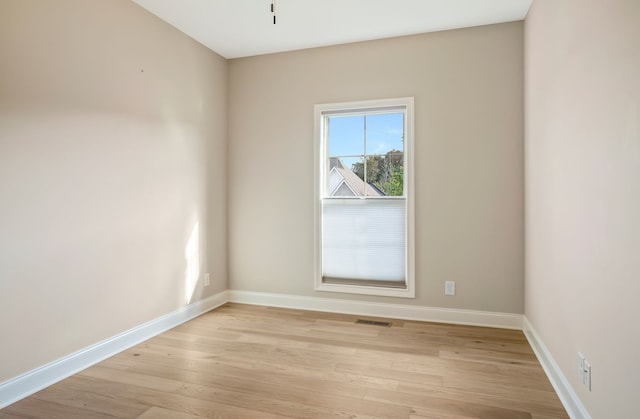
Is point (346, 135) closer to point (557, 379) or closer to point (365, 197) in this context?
point (365, 197)

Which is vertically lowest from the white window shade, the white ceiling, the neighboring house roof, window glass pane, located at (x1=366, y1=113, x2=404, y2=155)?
the white window shade

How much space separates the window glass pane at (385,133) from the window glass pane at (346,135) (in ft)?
0.30

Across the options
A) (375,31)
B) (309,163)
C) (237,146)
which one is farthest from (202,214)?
(375,31)

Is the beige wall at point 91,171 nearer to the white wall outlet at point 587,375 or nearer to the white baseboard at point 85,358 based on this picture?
the white baseboard at point 85,358

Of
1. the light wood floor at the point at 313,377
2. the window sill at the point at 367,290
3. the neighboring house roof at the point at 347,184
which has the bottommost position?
the light wood floor at the point at 313,377

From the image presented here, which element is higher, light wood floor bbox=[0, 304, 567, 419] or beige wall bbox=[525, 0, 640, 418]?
beige wall bbox=[525, 0, 640, 418]

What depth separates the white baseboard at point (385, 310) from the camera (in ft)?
11.2

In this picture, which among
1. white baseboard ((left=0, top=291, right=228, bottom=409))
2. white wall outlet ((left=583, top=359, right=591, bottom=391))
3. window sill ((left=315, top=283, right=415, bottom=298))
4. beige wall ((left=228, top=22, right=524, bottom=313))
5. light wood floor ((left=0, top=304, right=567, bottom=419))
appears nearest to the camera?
white wall outlet ((left=583, top=359, right=591, bottom=391))

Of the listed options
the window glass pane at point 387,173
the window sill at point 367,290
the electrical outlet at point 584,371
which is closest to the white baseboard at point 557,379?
the electrical outlet at point 584,371

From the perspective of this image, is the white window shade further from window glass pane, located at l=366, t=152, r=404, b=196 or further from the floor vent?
the floor vent

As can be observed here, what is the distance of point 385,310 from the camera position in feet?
12.2

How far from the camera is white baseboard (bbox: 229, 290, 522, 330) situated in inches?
134

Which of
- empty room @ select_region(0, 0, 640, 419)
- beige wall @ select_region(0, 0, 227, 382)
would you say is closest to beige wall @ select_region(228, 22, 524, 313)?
empty room @ select_region(0, 0, 640, 419)

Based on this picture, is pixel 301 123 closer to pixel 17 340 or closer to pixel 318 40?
pixel 318 40
